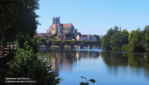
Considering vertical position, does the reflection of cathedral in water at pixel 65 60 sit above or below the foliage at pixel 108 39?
below

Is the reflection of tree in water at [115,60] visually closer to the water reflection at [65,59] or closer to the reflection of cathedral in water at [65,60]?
the water reflection at [65,59]

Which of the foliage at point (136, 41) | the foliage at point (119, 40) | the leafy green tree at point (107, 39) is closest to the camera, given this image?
the foliage at point (136, 41)

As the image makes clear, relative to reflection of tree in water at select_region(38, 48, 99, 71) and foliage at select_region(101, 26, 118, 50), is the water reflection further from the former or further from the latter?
foliage at select_region(101, 26, 118, 50)

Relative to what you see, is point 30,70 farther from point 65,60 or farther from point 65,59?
point 65,59

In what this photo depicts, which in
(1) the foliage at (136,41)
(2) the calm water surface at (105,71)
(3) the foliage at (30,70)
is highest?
(1) the foliage at (136,41)

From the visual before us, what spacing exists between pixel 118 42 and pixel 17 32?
55.5 m

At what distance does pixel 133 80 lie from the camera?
1806cm

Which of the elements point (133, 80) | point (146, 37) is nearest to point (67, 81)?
point (133, 80)

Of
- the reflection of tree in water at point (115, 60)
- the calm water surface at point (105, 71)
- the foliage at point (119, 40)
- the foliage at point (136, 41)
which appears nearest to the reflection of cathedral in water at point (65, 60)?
the calm water surface at point (105, 71)

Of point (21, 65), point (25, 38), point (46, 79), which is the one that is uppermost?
point (25, 38)

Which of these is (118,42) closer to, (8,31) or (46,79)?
(8,31)

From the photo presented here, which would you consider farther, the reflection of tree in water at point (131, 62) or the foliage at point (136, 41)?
the foliage at point (136, 41)

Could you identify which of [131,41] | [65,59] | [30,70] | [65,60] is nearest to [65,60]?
[65,60]

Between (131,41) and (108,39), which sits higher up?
(108,39)
